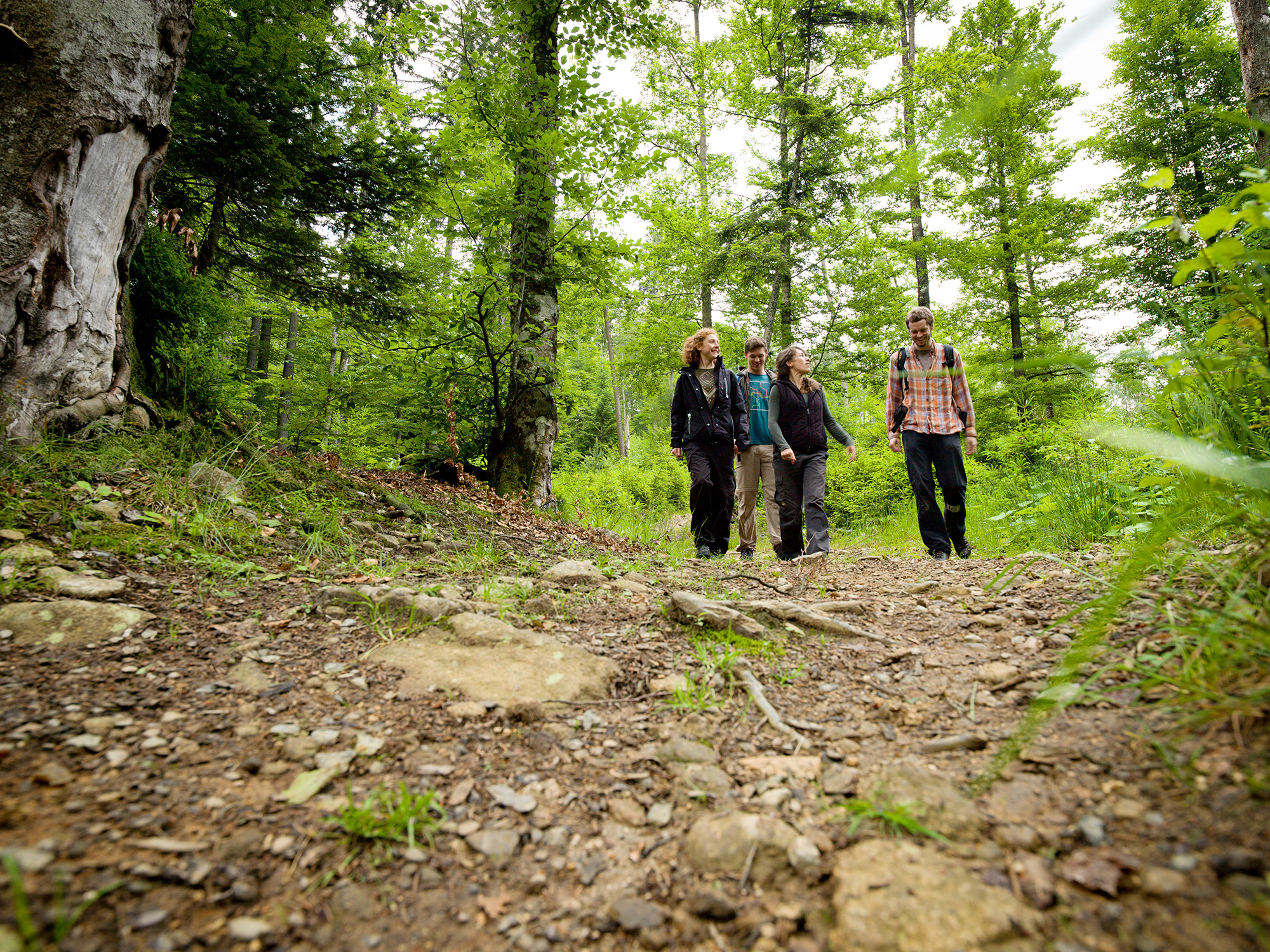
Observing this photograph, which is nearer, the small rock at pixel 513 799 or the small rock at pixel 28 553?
the small rock at pixel 513 799

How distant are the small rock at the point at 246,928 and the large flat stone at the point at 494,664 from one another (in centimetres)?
83

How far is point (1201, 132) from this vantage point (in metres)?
12.8

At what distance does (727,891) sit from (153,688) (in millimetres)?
1859

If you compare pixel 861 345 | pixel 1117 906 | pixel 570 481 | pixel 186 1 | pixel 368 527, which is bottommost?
pixel 1117 906

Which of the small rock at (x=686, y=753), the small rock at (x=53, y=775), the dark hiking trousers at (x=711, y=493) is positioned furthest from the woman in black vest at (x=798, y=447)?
the small rock at (x=53, y=775)

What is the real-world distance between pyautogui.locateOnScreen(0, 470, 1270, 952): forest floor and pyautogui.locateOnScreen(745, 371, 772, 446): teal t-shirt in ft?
11.9

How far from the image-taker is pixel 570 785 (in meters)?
1.66

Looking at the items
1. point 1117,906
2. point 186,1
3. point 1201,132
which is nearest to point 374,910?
point 1117,906

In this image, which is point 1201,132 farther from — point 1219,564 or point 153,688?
point 153,688

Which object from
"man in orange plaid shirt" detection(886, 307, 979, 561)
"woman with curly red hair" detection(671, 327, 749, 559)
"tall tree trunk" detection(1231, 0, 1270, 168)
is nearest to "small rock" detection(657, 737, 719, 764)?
"woman with curly red hair" detection(671, 327, 749, 559)

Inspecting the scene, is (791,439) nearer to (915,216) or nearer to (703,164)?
(915,216)

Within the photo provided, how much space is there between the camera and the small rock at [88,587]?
7.43 ft

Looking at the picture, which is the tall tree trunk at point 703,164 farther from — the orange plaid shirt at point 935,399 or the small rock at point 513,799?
the small rock at point 513,799

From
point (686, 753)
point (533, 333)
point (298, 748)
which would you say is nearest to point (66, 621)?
point (298, 748)
